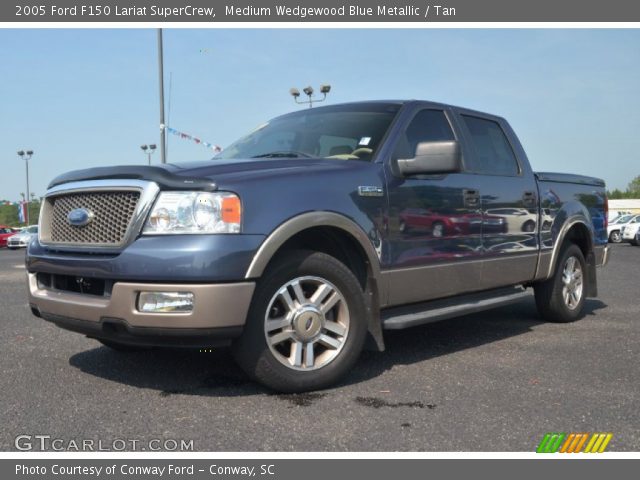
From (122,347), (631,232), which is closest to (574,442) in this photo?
(122,347)

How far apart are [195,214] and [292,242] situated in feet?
2.34

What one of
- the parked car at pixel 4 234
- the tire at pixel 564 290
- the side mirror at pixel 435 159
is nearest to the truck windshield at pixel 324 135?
the side mirror at pixel 435 159

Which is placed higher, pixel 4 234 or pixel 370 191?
pixel 370 191

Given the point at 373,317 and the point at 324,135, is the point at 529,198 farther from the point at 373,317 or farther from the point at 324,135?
the point at 373,317

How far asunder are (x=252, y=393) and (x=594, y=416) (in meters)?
1.85

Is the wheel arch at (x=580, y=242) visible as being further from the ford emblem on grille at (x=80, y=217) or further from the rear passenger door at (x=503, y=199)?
the ford emblem on grille at (x=80, y=217)

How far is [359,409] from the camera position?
3516 mm

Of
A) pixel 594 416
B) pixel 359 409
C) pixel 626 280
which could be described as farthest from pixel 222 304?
pixel 626 280

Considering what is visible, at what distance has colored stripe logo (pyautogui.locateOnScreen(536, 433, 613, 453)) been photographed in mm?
2996

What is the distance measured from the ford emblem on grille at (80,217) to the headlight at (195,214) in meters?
0.50

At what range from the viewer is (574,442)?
307 centimetres

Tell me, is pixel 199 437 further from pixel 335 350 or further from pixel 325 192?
pixel 325 192

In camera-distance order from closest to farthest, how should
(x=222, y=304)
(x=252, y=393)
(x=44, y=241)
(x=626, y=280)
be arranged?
(x=222, y=304), (x=252, y=393), (x=44, y=241), (x=626, y=280)

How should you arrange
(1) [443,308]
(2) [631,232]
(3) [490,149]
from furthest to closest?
(2) [631,232], (3) [490,149], (1) [443,308]
